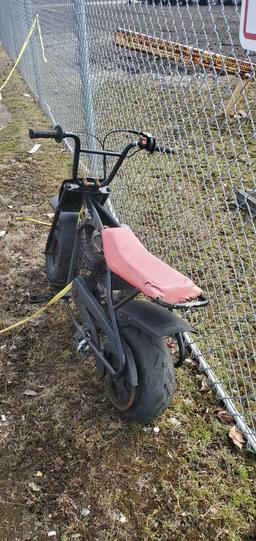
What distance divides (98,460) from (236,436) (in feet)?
2.40

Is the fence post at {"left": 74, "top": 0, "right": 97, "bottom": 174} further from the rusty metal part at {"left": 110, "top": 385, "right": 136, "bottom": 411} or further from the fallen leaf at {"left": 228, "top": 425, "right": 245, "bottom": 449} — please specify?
the fallen leaf at {"left": 228, "top": 425, "right": 245, "bottom": 449}

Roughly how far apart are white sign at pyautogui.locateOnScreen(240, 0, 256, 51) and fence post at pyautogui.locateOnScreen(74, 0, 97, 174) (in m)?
3.35

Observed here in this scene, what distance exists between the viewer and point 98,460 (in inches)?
87.8

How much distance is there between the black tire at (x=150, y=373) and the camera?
6.91ft

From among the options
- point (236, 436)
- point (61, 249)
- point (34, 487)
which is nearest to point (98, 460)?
point (34, 487)

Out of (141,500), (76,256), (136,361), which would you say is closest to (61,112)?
(76,256)

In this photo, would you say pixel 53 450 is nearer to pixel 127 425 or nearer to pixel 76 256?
pixel 127 425

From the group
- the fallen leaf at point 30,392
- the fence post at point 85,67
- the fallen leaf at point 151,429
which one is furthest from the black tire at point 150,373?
the fence post at point 85,67

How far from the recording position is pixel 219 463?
2232mm

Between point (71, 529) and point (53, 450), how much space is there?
41 cm

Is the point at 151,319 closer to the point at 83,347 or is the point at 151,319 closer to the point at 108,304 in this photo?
the point at 108,304

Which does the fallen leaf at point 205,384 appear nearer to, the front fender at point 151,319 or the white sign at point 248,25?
the front fender at point 151,319

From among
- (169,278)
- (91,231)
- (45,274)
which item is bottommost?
(45,274)

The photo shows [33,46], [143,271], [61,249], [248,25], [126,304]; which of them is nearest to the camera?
[248,25]
